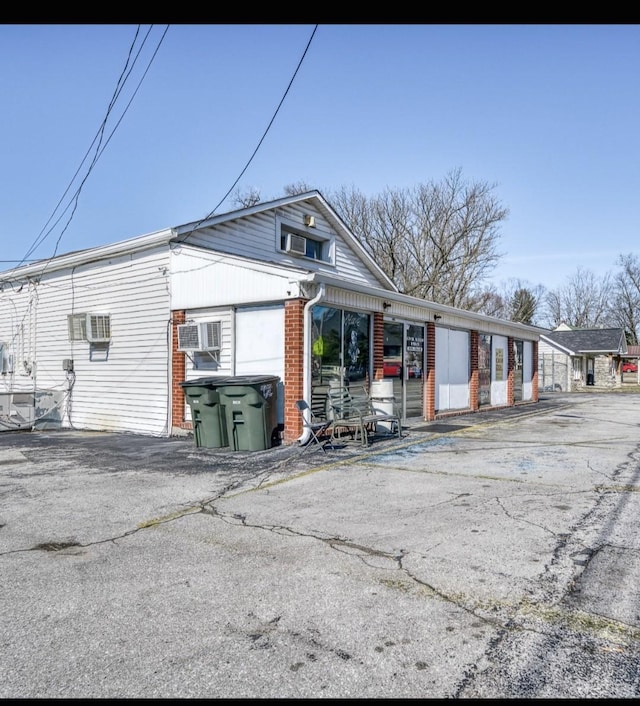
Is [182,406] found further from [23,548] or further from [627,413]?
[627,413]

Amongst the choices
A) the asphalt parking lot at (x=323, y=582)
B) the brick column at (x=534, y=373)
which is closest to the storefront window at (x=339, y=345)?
the asphalt parking lot at (x=323, y=582)

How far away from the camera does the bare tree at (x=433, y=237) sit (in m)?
31.7

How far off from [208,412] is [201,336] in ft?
6.01

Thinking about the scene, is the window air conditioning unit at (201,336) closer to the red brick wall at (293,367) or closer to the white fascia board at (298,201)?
the red brick wall at (293,367)

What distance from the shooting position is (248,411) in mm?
8953

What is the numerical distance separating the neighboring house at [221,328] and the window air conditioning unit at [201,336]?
0.07 ft

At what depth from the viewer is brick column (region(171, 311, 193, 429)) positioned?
11383mm

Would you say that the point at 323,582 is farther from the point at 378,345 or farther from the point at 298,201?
the point at 298,201

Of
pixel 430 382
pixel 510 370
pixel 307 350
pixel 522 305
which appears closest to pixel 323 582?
pixel 307 350

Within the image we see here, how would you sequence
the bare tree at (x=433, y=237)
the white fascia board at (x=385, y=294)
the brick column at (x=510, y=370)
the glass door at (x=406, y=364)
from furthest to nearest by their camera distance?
the bare tree at (x=433, y=237) → the brick column at (x=510, y=370) → the glass door at (x=406, y=364) → the white fascia board at (x=385, y=294)

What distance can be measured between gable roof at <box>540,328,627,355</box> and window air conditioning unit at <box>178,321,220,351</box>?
1182 inches

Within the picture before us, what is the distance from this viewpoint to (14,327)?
15.9 m

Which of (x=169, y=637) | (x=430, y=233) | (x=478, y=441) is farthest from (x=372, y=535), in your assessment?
(x=430, y=233)

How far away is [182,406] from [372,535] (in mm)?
7477
